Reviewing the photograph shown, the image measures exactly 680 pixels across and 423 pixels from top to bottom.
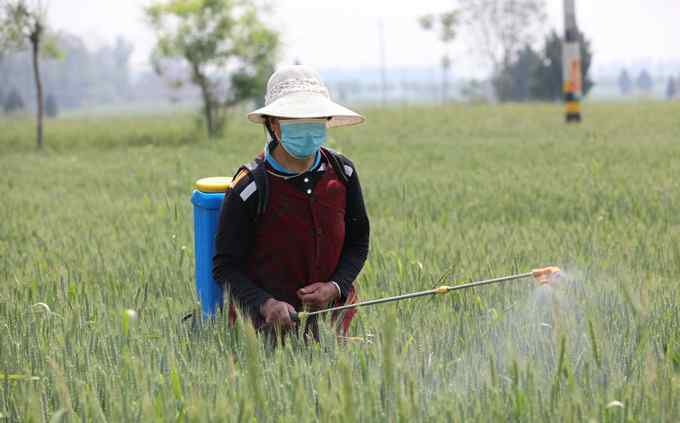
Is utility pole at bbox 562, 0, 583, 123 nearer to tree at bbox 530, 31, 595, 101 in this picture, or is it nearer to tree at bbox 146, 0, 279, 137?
tree at bbox 146, 0, 279, 137

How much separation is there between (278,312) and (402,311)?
716 mm

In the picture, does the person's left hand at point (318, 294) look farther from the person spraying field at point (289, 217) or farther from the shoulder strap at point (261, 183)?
the shoulder strap at point (261, 183)

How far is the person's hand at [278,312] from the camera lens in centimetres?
265

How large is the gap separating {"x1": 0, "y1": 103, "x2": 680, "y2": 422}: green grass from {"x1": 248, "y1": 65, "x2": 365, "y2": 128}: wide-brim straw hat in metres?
0.68

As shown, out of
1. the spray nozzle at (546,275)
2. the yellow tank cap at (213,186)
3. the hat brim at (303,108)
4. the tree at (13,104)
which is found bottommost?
the spray nozzle at (546,275)

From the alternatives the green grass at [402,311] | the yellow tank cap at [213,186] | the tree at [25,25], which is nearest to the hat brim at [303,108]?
the yellow tank cap at [213,186]

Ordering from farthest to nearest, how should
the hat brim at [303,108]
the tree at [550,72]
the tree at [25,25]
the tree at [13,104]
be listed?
1. the tree at [13,104]
2. the tree at [550,72]
3. the tree at [25,25]
4. the hat brim at [303,108]

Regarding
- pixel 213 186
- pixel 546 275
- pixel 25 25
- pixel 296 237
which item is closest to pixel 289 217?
pixel 296 237

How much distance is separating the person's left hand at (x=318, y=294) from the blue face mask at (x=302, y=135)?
445mm

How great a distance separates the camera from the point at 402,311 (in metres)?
3.22

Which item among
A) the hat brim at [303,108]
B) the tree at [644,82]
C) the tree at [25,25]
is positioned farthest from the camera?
the tree at [644,82]

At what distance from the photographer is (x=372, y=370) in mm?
2260

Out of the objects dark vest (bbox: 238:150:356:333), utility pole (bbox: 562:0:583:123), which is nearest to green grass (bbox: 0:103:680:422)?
dark vest (bbox: 238:150:356:333)

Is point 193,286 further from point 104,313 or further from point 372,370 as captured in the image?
point 372,370
